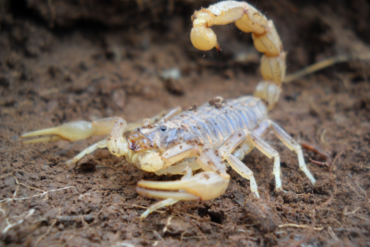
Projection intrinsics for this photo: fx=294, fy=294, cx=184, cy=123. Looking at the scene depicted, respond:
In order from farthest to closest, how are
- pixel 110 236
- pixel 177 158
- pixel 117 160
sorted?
pixel 117 160
pixel 177 158
pixel 110 236

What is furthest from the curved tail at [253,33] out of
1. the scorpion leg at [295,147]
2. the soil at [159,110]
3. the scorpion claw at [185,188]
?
the scorpion claw at [185,188]

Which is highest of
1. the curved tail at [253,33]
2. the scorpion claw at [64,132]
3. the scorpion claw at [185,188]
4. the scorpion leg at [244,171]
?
the curved tail at [253,33]

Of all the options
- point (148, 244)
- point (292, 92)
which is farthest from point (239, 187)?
point (292, 92)

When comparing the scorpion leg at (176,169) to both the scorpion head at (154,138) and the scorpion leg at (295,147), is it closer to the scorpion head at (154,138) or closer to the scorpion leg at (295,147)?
the scorpion head at (154,138)

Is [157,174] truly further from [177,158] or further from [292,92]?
[292,92]

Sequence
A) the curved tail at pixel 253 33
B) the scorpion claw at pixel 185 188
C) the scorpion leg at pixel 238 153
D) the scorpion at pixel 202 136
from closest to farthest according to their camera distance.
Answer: the scorpion claw at pixel 185 188
the scorpion at pixel 202 136
the curved tail at pixel 253 33
the scorpion leg at pixel 238 153

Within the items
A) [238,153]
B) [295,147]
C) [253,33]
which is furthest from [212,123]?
[253,33]

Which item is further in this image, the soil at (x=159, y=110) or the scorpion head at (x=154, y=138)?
the scorpion head at (x=154, y=138)
